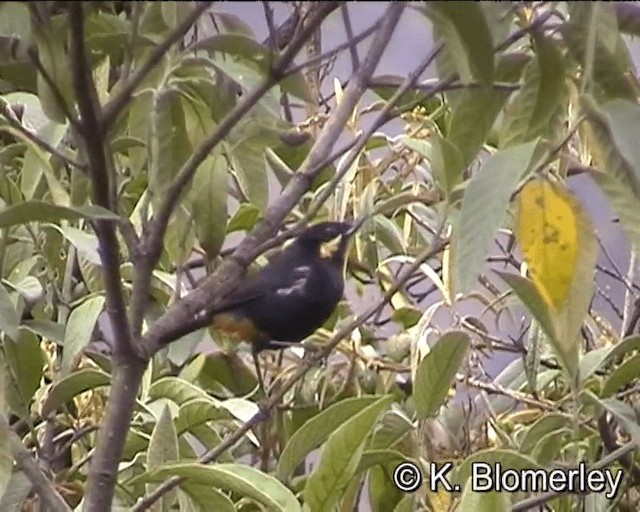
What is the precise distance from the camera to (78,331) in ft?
3.42

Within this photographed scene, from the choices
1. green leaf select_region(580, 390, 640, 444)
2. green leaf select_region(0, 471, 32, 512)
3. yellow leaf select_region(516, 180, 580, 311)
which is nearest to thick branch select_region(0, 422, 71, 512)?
green leaf select_region(0, 471, 32, 512)

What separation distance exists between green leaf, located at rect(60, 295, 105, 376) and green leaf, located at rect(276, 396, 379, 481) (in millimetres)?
218

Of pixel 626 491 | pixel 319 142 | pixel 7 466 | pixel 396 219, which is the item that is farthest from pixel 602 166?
pixel 396 219

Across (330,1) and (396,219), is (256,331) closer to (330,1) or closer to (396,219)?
(396,219)

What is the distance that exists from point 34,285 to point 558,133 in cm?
57

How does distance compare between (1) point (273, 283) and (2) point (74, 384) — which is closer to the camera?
(2) point (74, 384)

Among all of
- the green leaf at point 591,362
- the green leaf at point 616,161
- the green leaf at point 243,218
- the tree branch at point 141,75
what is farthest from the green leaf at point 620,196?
the green leaf at point 243,218

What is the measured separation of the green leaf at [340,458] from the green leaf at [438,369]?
0.10m

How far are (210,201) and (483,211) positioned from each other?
42 centimetres

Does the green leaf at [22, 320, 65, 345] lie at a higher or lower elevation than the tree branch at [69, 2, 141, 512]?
lower

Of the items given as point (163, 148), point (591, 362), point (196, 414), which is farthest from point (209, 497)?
point (591, 362)

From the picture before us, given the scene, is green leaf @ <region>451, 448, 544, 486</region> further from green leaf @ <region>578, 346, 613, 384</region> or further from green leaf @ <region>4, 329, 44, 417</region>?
green leaf @ <region>4, 329, 44, 417</region>

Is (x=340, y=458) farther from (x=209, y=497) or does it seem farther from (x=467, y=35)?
(x=467, y=35)

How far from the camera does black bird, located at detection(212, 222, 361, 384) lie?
1.08m
